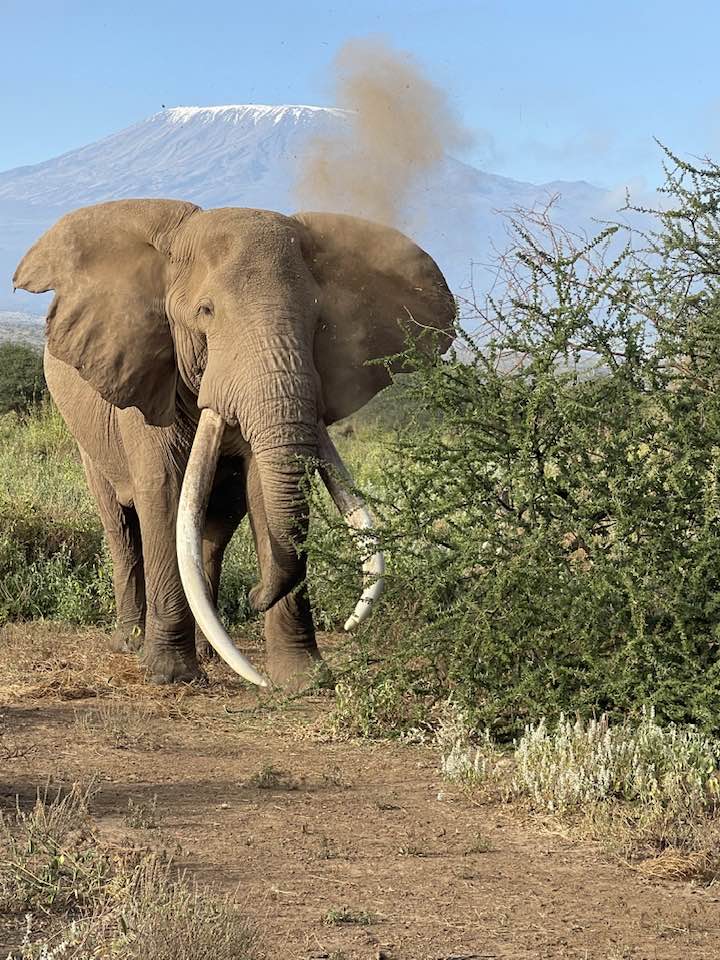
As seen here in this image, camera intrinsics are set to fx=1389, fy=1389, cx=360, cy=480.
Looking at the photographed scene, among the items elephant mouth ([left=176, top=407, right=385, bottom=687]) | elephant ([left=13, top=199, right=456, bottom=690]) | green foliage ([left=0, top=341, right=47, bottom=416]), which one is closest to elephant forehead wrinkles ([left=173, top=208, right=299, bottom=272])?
elephant ([left=13, top=199, right=456, bottom=690])

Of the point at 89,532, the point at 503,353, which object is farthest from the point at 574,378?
the point at 89,532

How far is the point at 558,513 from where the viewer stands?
630cm

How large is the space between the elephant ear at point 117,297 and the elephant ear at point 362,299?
841mm

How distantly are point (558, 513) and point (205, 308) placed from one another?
2393 mm

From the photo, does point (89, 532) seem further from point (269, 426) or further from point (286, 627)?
point (269, 426)

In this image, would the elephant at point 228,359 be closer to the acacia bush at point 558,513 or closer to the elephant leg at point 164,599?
the elephant leg at point 164,599

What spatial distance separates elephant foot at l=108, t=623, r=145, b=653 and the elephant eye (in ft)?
8.42

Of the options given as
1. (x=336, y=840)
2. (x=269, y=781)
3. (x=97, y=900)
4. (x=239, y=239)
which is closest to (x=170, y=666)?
(x=269, y=781)

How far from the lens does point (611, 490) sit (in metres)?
6.03

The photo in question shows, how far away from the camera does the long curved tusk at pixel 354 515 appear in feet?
22.0

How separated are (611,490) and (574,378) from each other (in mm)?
Answer: 692

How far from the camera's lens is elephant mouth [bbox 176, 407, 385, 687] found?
676 centimetres

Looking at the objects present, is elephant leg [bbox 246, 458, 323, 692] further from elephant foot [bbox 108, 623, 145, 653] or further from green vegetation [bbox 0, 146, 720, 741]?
elephant foot [bbox 108, 623, 145, 653]

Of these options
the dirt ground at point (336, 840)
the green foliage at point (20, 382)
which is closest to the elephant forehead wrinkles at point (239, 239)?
the dirt ground at point (336, 840)
